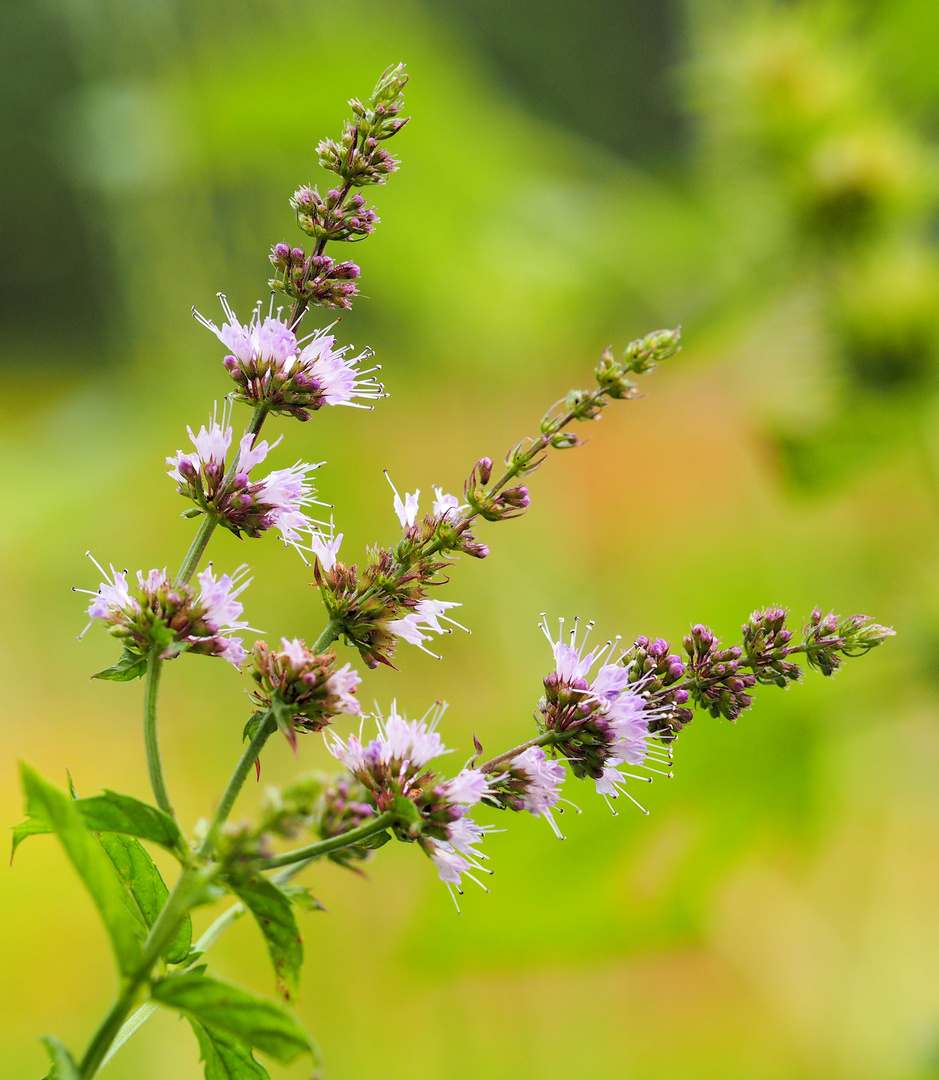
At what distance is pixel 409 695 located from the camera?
2.51 metres

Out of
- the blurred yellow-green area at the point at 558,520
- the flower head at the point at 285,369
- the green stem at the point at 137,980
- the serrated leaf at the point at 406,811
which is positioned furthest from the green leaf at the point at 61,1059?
the blurred yellow-green area at the point at 558,520

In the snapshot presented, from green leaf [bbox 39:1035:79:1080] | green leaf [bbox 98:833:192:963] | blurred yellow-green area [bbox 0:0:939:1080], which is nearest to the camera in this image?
green leaf [bbox 39:1035:79:1080]

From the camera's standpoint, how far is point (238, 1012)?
0.87 feet

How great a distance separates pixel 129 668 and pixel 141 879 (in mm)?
76

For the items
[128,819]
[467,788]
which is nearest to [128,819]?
[128,819]

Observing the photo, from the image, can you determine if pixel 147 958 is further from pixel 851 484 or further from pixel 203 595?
pixel 851 484

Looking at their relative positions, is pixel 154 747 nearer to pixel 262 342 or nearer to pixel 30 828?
pixel 30 828

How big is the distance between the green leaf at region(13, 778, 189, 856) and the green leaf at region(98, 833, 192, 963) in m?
0.05

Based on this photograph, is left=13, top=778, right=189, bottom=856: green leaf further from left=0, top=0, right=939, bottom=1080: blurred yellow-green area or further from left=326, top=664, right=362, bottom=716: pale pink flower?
left=0, top=0, right=939, bottom=1080: blurred yellow-green area

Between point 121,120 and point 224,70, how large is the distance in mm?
Answer: 285

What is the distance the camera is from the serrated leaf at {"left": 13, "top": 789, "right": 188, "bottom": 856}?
11.1 inches

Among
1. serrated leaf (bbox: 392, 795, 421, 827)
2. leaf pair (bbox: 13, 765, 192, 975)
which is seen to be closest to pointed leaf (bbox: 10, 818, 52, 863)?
leaf pair (bbox: 13, 765, 192, 975)

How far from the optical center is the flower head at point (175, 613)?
33cm

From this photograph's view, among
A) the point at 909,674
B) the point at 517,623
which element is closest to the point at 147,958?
the point at 909,674
